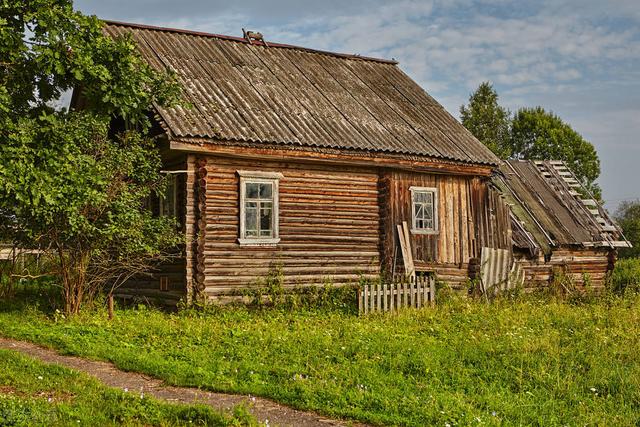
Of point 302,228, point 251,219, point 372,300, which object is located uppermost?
point 251,219

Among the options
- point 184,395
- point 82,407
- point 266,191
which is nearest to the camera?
point 82,407

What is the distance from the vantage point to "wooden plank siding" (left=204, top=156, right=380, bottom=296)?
14336 millimetres

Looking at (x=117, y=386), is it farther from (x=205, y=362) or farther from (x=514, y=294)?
(x=514, y=294)

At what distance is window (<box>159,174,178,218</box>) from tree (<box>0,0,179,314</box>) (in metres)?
0.88

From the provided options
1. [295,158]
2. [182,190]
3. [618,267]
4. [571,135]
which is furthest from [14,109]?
[571,135]

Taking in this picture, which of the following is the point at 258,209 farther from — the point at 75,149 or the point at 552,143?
the point at 552,143

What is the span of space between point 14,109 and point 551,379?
964 centimetres

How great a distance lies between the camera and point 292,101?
1695 centimetres

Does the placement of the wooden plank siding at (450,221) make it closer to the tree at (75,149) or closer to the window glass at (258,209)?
the window glass at (258,209)

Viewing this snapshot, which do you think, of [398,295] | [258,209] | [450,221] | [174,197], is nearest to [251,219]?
[258,209]

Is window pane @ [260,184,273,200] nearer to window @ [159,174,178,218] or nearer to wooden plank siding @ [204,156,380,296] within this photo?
wooden plank siding @ [204,156,380,296]

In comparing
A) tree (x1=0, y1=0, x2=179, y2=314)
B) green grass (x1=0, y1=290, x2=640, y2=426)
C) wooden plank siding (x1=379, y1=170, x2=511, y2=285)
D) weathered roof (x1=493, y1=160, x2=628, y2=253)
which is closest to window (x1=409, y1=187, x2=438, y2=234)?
wooden plank siding (x1=379, y1=170, x2=511, y2=285)

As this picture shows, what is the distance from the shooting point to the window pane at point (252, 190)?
14.9m

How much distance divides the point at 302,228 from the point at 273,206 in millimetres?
883
